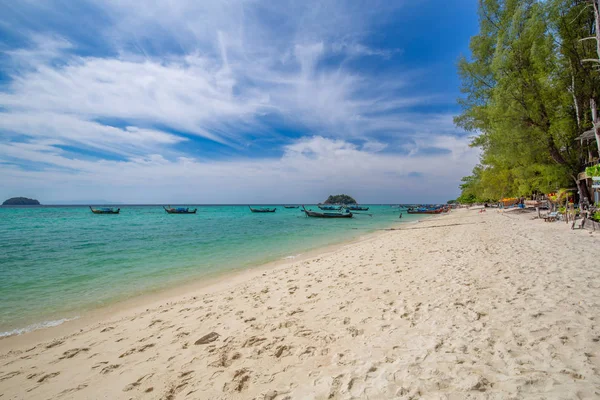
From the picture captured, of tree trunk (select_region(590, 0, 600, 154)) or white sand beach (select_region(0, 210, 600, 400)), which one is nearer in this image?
white sand beach (select_region(0, 210, 600, 400))

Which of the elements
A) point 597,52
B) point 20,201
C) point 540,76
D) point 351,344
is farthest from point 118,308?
point 20,201

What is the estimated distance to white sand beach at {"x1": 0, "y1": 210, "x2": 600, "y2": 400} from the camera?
260cm

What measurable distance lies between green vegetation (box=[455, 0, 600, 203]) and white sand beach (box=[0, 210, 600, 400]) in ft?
41.5

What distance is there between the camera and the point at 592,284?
492cm

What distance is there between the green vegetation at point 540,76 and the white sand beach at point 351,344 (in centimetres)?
1264

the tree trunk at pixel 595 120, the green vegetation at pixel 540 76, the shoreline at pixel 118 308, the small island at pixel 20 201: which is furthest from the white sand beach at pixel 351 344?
the small island at pixel 20 201

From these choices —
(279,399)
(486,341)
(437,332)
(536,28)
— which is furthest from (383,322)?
(536,28)

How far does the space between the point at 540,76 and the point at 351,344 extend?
774 inches

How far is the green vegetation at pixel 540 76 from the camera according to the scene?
45.7 feet

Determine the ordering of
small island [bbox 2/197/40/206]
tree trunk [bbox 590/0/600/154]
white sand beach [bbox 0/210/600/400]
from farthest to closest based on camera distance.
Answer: small island [bbox 2/197/40/206] < tree trunk [bbox 590/0/600/154] < white sand beach [bbox 0/210/600/400]

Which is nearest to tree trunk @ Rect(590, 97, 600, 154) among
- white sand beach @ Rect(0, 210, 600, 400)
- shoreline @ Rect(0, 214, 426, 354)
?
white sand beach @ Rect(0, 210, 600, 400)

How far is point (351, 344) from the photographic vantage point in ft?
11.6

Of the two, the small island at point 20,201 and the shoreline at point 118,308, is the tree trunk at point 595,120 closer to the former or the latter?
the shoreline at point 118,308

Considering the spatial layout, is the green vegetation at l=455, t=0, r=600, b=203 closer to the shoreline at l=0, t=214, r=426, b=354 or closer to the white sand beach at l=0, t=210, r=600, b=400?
the white sand beach at l=0, t=210, r=600, b=400
